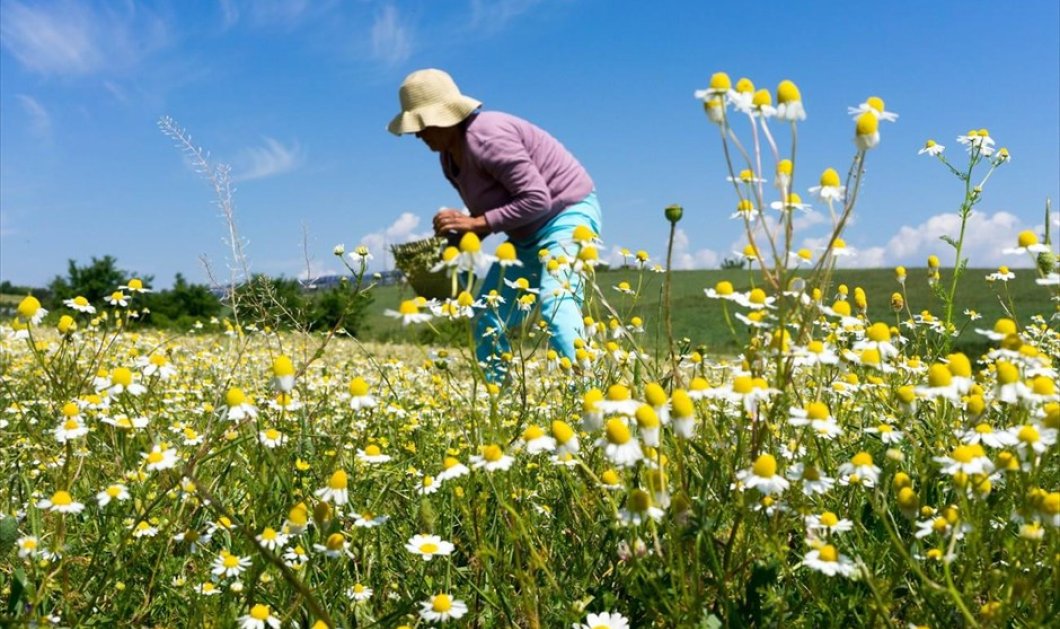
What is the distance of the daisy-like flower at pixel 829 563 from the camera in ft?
5.12

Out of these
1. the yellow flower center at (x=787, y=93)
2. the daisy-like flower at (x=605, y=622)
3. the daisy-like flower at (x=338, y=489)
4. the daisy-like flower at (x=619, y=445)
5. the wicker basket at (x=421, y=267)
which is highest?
the yellow flower center at (x=787, y=93)

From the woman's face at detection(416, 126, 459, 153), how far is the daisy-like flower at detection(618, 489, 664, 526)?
419 centimetres

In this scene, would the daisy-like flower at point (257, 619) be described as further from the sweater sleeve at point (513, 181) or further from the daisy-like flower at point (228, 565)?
the sweater sleeve at point (513, 181)

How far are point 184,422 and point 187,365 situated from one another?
1.63 m

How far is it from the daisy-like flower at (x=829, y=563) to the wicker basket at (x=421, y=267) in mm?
4305

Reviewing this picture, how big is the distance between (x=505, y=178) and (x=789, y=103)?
367 cm

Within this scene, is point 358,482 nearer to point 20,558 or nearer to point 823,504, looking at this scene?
point 20,558

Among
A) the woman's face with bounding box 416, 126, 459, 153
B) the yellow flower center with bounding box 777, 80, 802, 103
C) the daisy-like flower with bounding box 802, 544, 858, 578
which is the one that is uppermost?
the woman's face with bounding box 416, 126, 459, 153

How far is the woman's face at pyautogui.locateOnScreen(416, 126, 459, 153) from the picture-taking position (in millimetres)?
5535

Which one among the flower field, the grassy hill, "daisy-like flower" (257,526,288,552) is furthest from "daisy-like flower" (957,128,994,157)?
the grassy hill

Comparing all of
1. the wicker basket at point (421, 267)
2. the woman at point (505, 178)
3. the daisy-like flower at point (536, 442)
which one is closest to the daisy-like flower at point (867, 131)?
the daisy-like flower at point (536, 442)

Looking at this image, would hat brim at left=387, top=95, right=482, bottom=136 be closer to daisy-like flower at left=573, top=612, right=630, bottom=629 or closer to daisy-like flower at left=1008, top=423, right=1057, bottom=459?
daisy-like flower at left=573, top=612, right=630, bottom=629

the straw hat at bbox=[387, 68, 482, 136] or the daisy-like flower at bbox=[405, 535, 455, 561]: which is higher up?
the straw hat at bbox=[387, 68, 482, 136]

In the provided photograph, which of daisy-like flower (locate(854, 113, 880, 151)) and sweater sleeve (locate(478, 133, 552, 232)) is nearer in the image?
daisy-like flower (locate(854, 113, 880, 151))
